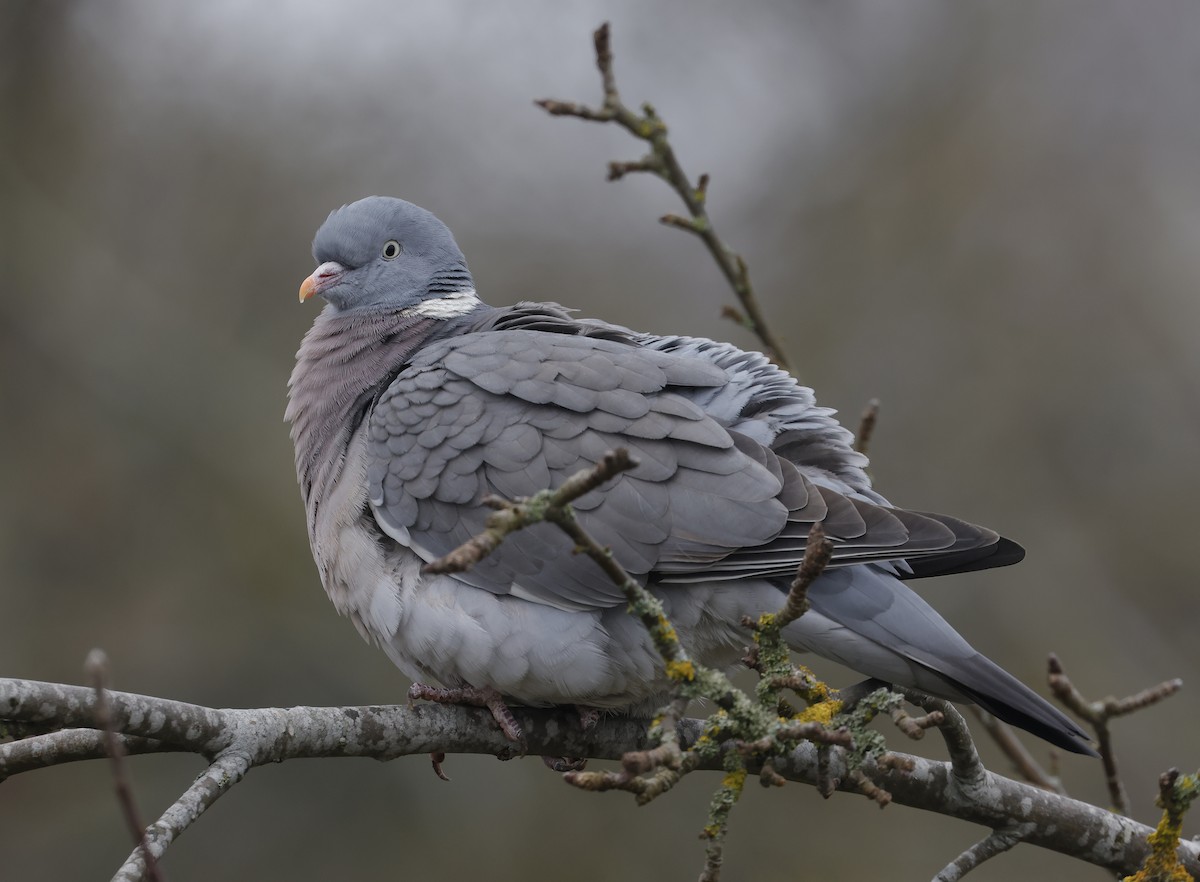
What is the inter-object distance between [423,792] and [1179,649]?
3.92m

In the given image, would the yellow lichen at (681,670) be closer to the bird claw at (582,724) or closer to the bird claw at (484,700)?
the bird claw at (484,700)

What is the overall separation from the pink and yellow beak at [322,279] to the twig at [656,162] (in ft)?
3.94

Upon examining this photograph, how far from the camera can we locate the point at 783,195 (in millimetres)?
7770

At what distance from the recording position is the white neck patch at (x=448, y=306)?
421 centimetres

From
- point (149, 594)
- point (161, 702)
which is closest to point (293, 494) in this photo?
point (149, 594)

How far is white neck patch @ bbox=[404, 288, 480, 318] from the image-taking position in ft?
13.8

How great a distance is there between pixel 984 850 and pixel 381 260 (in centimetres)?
276

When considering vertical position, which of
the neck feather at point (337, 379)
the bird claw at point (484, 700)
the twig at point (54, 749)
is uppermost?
the neck feather at point (337, 379)

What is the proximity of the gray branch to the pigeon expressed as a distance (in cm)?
13

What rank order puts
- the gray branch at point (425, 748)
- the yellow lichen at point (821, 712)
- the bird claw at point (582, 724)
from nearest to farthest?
the gray branch at point (425, 748) < the yellow lichen at point (821, 712) < the bird claw at point (582, 724)

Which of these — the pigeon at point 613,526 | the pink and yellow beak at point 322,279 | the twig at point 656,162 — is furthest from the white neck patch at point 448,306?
the twig at point 656,162

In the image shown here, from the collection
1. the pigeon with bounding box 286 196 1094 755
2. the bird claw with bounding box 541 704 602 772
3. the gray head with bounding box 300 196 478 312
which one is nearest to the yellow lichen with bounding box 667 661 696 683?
the pigeon with bounding box 286 196 1094 755

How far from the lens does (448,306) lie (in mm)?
4277

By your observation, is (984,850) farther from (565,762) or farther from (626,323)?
(626,323)
